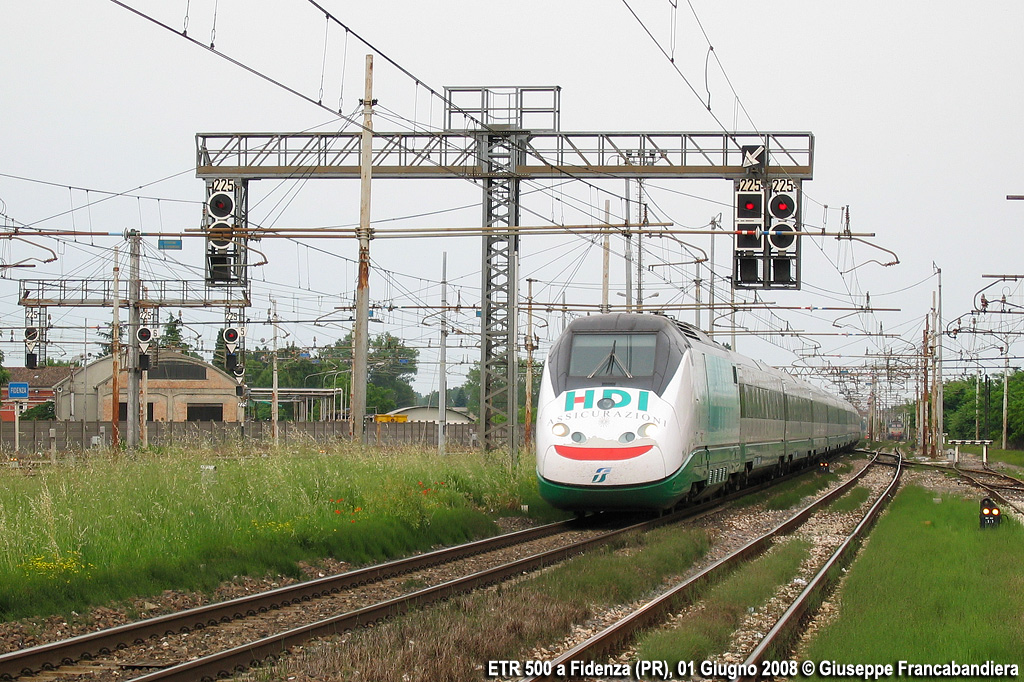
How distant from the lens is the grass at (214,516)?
1075 cm

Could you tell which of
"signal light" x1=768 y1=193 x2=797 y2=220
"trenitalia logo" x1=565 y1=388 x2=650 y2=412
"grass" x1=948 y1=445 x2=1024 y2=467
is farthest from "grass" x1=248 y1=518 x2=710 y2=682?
"grass" x1=948 y1=445 x2=1024 y2=467

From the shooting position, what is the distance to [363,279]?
19219mm

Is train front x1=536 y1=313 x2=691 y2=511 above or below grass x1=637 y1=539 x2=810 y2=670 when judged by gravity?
above

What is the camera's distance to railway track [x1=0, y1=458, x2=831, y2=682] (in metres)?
8.10

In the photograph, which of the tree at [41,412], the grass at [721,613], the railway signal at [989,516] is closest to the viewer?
the grass at [721,613]

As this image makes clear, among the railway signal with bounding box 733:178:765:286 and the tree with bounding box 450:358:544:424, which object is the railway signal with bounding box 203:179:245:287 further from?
the railway signal with bounding box 733:178:765:286

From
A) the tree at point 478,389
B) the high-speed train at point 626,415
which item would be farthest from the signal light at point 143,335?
the high-speed train at point 626,415

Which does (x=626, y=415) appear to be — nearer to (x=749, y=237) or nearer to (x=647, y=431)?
(x=647, y=431)

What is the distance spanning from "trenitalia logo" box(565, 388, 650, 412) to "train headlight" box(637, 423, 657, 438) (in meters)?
0.27

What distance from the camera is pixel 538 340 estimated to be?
4806 cm

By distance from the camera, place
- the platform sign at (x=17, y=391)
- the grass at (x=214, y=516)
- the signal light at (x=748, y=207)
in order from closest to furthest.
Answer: the grass at (x=214, y=516), the signal light at (x=748, y=207), the platform sign at (x=17, y=391)

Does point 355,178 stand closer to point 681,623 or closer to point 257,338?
point 681,623

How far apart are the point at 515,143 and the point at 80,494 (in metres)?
13.4

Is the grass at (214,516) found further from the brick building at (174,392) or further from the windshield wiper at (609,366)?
the brick building at (174,392)
